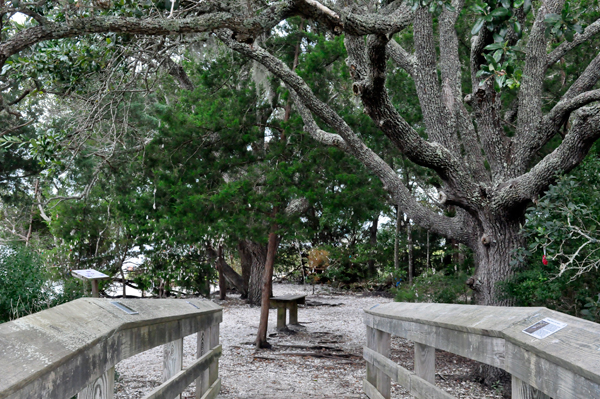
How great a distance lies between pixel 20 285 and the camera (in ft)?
16.1

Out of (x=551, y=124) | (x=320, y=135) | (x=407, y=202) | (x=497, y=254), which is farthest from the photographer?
(x=320, y=135)

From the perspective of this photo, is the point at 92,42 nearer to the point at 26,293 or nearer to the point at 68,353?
the point at 26,293

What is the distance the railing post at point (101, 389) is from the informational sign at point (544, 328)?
5.02 ft

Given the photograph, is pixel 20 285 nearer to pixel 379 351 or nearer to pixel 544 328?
pixel 379 351

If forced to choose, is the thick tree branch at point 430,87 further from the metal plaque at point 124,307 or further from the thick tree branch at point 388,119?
the metal plaque at point 124,307

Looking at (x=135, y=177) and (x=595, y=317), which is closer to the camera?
(x=595, y=317)

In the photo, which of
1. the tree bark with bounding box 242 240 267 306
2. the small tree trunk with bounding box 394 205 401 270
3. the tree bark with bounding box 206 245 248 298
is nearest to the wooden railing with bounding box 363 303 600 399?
the tree bark with bounding box 242 240 267 306

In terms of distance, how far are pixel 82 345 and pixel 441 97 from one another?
20.8 ft

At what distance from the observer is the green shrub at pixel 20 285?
4.75m

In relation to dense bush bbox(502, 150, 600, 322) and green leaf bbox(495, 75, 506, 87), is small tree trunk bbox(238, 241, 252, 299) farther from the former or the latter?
green leaf bbox(495, 75, 506, 87)

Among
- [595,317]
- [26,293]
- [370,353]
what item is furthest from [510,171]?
[26,293]

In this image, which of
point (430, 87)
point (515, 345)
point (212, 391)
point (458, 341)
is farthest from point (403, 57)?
point (515, 345)

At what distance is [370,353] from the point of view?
4219 mm

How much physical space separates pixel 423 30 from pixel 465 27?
2760mm
